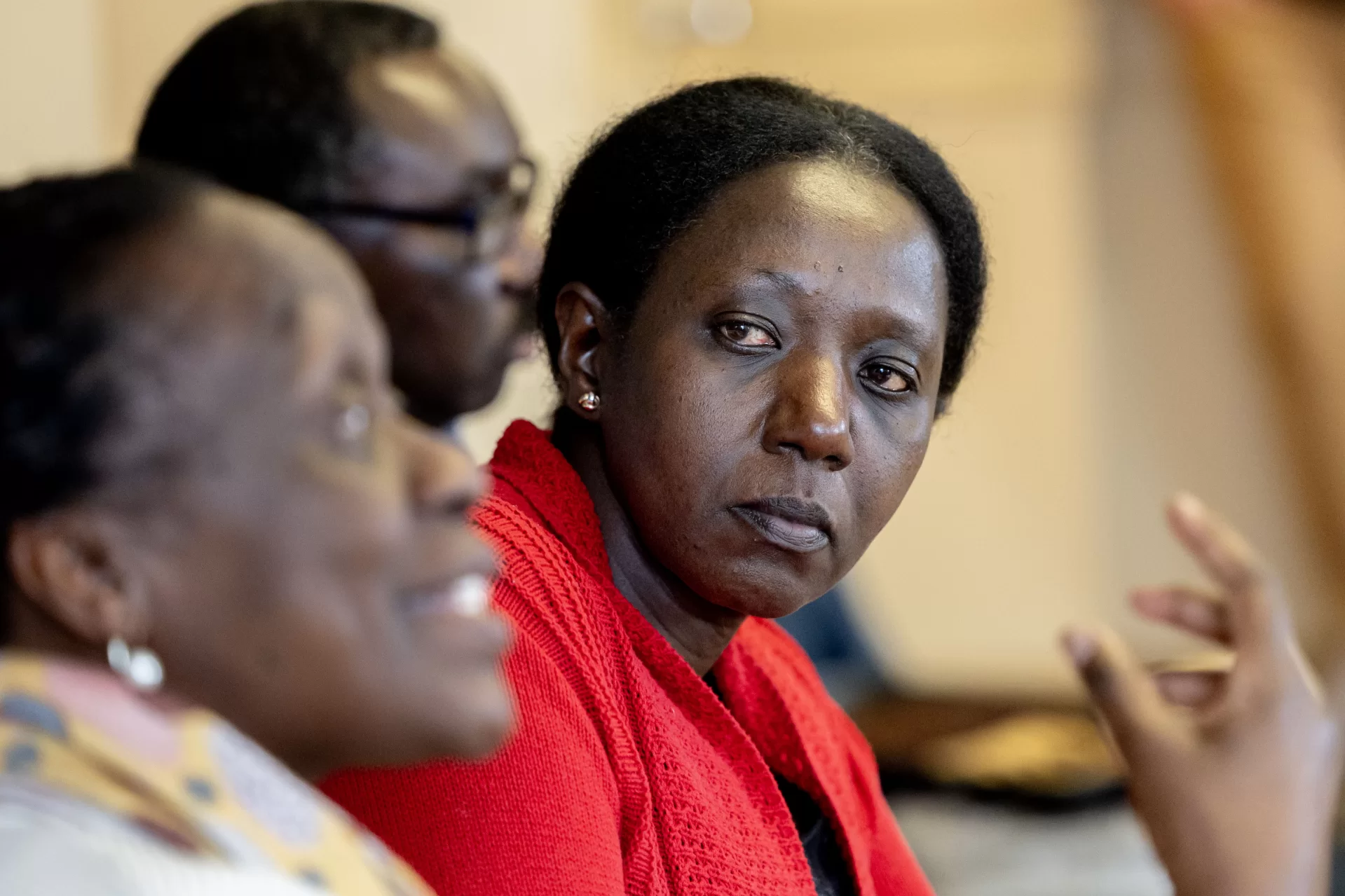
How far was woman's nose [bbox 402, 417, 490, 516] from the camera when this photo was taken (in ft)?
3.08

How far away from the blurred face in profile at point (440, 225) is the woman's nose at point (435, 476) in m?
0.64

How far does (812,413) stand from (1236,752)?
53 centimetres

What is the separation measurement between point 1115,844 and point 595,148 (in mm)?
2157

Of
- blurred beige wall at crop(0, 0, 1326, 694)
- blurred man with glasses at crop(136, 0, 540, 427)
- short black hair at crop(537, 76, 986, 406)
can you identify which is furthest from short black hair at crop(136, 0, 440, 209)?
blurred beige wall at crop(0, 0, 1326, 694)

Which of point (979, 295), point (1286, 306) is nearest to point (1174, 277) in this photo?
point (1286, 306)

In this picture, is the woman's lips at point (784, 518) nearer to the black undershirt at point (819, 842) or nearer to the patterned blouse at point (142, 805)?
the black undershirt at point (819, 842)

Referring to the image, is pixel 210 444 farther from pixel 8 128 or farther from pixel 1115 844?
pixel 1115 844

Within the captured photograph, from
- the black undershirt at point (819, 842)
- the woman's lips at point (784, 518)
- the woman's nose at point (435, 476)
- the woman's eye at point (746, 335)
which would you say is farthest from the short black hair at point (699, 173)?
the woman's nose at point (435, 476)

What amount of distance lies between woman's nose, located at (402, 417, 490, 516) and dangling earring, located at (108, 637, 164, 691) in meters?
0.18

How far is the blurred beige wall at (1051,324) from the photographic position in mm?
4777

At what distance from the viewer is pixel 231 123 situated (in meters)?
1.50

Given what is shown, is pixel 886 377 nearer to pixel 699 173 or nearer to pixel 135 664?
pixel 699 173

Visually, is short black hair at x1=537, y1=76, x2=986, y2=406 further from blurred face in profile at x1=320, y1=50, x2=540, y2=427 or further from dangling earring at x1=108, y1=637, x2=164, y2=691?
dangling earring at x1=108, y1=637, x2=164, y2=691

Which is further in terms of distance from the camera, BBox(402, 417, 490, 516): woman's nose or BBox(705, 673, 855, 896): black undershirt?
BBox(705, 673, 855, 896): black undershirt
